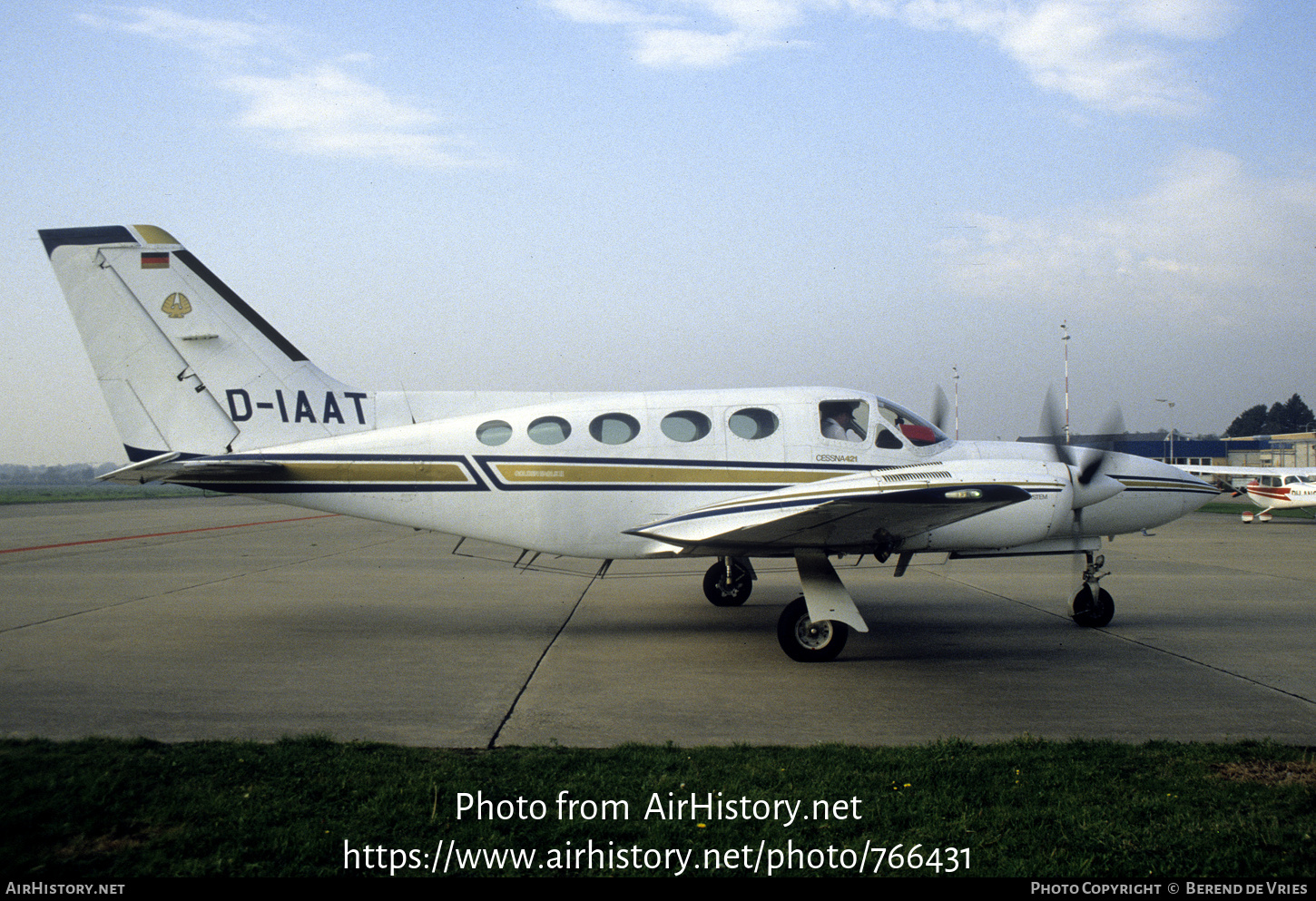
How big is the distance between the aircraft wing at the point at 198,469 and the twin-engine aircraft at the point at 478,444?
20 mm

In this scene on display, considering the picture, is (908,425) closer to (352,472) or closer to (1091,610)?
(1091,610)

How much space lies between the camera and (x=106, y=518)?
117ft

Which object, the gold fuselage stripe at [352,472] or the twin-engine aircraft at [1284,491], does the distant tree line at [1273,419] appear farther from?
the gold fuselage stripe at [352,472]

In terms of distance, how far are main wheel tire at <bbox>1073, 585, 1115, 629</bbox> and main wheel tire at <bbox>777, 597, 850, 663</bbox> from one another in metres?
3.76

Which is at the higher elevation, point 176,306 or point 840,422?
point 176,306

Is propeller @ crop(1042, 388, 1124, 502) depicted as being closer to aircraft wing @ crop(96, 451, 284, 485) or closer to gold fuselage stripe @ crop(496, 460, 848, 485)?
gold fuselage stripe @ crop(496, 460, 848, 485)

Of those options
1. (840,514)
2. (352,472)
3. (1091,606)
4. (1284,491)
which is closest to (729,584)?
(840,514)

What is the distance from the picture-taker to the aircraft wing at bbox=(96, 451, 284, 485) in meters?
9.49

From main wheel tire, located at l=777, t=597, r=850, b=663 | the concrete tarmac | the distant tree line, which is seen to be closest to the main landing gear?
the concrete tarmac

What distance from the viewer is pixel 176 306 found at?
10.0 m

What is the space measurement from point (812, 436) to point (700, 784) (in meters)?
5.56

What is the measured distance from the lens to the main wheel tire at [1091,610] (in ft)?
35.1

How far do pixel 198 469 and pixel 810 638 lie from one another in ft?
23.0

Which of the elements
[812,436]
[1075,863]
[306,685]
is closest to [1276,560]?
[812,436]
